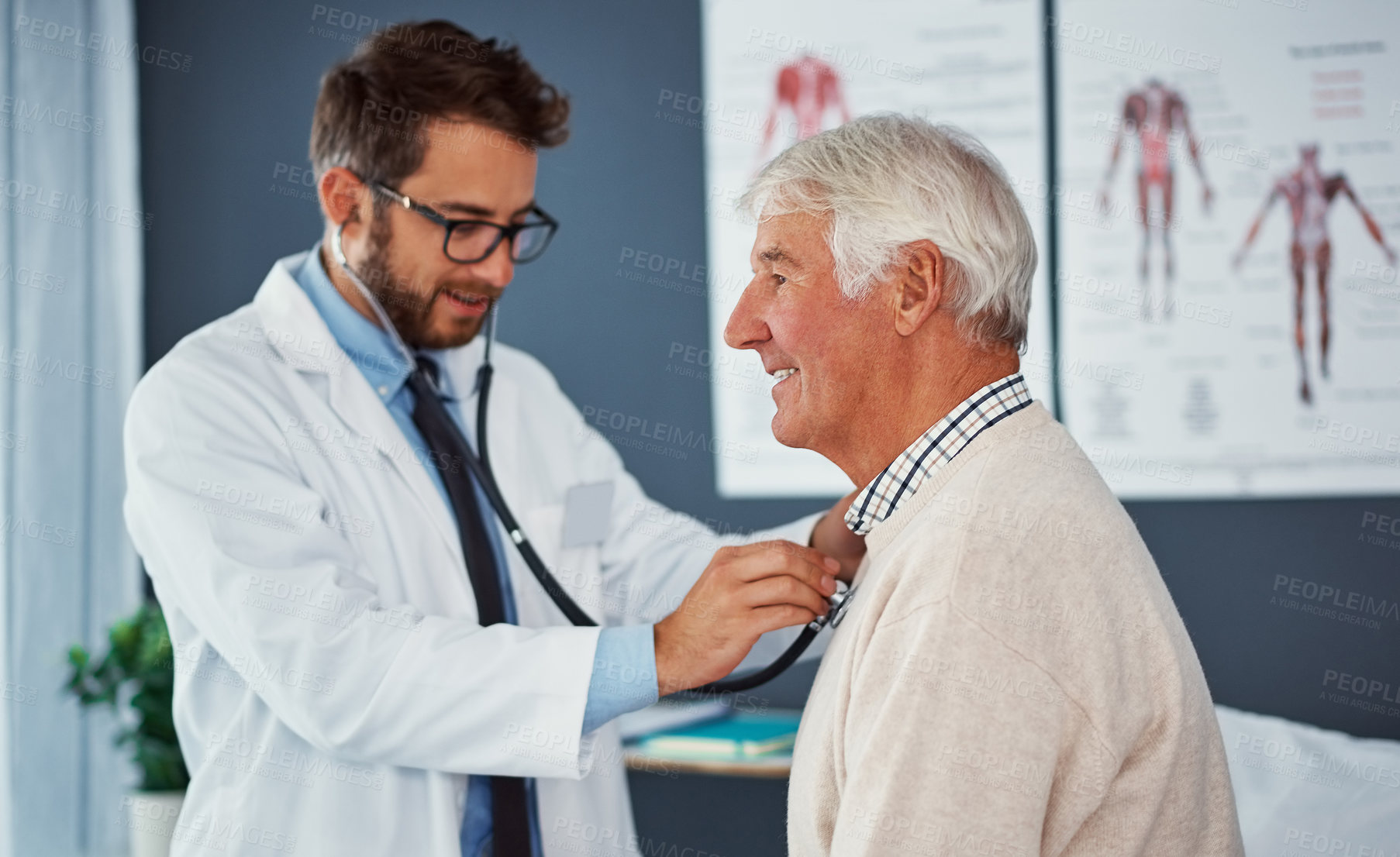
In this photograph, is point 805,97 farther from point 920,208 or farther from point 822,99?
point 920,208

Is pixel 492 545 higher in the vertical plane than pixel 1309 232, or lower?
lower

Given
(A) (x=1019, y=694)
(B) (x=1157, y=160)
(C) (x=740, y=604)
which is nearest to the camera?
(A) (x=1019, y=694)

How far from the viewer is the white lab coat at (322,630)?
48.1 inches

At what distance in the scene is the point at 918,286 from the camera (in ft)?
3.41

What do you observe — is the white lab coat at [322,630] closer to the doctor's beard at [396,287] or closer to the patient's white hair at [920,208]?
the doctor's beard at [396,287]

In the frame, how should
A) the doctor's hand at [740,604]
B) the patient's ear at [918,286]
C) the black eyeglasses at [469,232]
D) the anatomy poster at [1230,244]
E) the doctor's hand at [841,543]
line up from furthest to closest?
the anatomy poster at [1230,244] < the black eyeglasses at [469,232] < the doctor's hand at [841,543] < the doctor's hand at [740,604] < the patient's ear at [918,286]

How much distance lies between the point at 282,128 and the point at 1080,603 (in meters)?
2.68

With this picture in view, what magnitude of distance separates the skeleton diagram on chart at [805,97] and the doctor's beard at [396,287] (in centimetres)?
121

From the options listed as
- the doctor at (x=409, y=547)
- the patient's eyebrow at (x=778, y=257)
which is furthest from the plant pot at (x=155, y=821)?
the patient's eyebrow at (x=778, y=257)

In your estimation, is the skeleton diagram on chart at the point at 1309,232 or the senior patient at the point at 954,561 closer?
the senior patient at the point at 954,561

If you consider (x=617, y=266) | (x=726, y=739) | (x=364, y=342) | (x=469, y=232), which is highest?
(x=617, y=266)

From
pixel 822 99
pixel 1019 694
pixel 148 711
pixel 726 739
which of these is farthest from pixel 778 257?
pixel 148 711

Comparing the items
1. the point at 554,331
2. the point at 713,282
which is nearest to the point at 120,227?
the point at 554,331

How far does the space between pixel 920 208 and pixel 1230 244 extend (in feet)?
4.81
